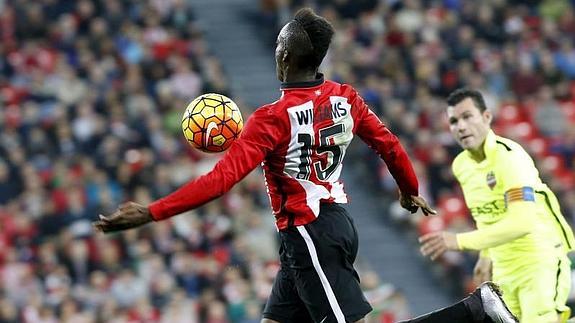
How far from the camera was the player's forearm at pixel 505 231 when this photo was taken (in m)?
7.82

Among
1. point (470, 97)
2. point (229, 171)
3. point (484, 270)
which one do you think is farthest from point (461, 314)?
point (229, 171)

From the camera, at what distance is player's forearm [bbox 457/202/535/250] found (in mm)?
7820

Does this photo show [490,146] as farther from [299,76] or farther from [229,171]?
[229,171]

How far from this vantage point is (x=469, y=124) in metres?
8.41

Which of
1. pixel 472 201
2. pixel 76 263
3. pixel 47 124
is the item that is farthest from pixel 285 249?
pixel 47 124

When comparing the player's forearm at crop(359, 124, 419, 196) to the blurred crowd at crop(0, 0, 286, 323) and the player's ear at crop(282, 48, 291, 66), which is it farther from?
the blurred crowd at crop(0, 0, 286, 323)

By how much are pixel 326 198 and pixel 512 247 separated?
1899 millimetres

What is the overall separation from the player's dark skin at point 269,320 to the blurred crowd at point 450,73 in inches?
317

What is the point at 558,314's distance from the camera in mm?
8125

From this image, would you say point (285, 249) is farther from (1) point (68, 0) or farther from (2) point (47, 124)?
(1) point (68, 0)

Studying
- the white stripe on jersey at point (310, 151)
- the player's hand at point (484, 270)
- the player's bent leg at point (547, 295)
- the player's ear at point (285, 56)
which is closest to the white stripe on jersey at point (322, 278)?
the white stripe on jersey at point (310, 151)

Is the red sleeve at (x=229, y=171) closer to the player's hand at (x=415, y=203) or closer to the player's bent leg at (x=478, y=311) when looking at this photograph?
the player's hand at (x=415, y=203)

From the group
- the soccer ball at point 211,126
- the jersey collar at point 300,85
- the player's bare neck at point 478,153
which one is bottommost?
the player's bare neck at point 478,153

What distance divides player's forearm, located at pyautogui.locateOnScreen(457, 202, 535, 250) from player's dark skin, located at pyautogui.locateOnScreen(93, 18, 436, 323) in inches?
20.8
